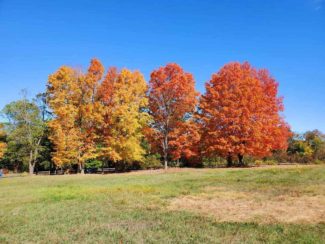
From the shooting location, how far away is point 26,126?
1791 inches

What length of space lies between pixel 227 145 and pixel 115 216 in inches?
989

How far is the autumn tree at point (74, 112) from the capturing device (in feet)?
111

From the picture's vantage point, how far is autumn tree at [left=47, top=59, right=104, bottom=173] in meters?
33.7

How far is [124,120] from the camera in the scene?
3362 centimetres

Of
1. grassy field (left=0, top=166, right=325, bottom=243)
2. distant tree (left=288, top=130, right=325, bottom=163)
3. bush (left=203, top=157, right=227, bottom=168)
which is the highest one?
distant tree (left=288, top=130, right=325, bottom=163)

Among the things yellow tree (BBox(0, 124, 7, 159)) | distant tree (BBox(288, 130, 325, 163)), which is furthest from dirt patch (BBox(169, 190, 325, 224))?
yellow tree (BBox(0, 124, 7, 159))

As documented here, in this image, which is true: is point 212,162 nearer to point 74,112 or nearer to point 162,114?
point 162,114

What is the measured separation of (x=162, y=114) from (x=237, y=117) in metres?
9.14

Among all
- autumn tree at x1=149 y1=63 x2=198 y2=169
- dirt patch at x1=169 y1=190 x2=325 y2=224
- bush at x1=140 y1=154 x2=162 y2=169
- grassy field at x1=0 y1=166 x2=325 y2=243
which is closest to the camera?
grassy field at x1=0 y1=166 x2=325 y2=243

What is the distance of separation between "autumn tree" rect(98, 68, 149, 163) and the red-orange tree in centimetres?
752

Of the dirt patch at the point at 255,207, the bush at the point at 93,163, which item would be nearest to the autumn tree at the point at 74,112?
the bush at the point at 93,163

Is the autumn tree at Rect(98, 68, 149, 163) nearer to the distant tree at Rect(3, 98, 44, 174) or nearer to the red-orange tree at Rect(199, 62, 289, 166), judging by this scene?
the red-orange tree at Rect(199, 62, 289, 166)

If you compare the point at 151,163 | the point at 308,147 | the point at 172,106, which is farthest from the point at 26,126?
the point at 308,147

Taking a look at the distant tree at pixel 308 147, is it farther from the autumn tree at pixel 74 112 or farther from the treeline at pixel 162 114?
the autumn tree at pixel 74 112
